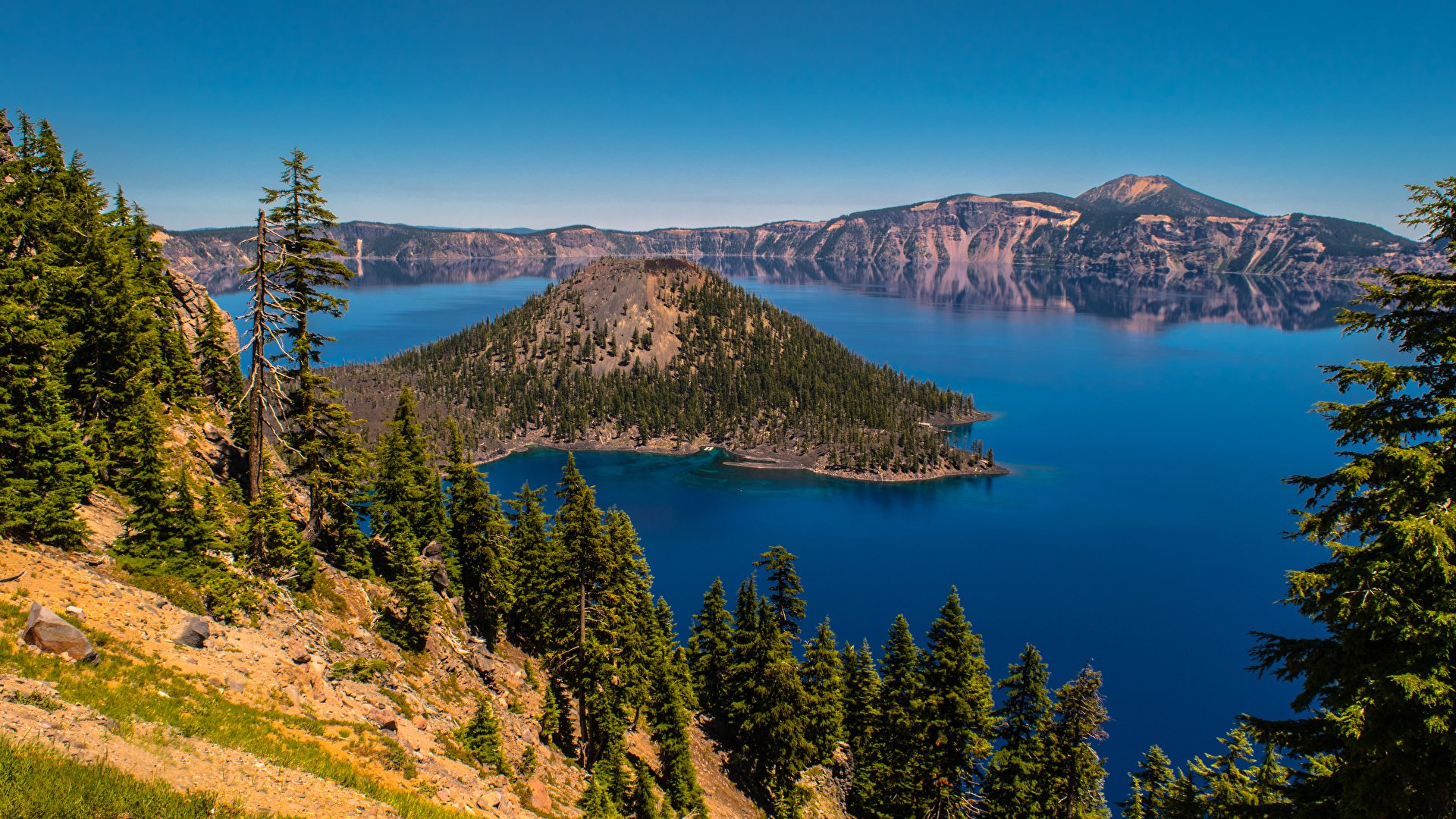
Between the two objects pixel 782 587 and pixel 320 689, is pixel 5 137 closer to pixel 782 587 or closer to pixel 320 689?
pixel 320 689

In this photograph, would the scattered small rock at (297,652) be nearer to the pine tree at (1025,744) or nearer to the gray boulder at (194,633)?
the gray boulder at (194,633)

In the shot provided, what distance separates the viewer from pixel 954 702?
41.2 metres

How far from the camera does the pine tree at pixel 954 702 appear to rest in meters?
41.2

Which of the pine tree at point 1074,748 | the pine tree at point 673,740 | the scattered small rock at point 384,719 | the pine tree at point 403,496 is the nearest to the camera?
the scattered small rock at point 384,719

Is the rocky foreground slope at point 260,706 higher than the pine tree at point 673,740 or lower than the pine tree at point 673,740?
higher

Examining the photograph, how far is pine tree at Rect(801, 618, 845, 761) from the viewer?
159 feet

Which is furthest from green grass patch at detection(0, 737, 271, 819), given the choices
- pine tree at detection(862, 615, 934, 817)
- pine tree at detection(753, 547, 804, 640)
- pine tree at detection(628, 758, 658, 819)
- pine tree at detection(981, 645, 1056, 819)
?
pine tree at detection(981, 645, 1056, 819)

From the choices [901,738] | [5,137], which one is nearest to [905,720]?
[901,738]

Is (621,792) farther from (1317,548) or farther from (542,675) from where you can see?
(1317,548)

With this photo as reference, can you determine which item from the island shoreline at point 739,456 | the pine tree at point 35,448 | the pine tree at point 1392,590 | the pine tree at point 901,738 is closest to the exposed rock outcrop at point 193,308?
the pine tree at point 35,448

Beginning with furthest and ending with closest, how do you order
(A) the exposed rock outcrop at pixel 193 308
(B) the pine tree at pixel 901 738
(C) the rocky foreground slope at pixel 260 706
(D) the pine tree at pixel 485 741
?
(A) the exposed rock outcrop at pixel 193 308 < (B) the pine tree at pixel 901 738 < (D) the pine tree at pixel 485 741 < (C) the rocky foreground slope at pixel 260 706

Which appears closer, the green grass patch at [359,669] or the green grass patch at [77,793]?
the green grass patch at [77,793]

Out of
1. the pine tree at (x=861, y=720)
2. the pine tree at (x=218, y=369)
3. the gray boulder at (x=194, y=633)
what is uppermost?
the pine tree at (x=218, y=369)

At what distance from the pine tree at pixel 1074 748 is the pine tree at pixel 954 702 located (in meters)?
3.51
